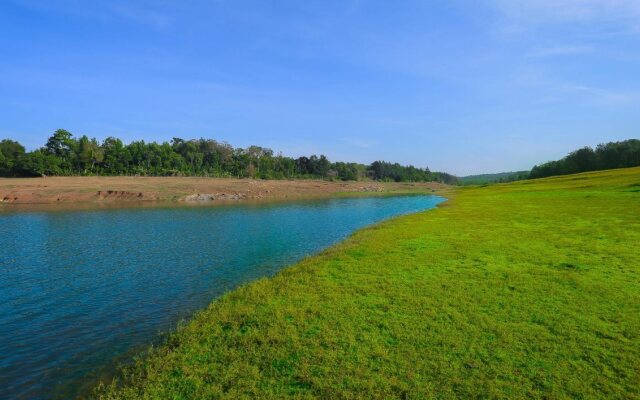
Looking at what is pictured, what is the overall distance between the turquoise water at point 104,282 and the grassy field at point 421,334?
2.08m

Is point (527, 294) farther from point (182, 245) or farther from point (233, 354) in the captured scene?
point (182, 245)

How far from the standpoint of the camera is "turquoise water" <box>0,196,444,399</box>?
10.1 metres

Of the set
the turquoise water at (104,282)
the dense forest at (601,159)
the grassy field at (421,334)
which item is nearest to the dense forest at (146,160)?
the turquoise water at (104,282)

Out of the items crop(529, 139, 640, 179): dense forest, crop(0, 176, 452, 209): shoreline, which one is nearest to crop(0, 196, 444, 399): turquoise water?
crop(0, 176, 452, 209): shoreline

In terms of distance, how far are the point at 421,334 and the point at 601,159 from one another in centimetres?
14971

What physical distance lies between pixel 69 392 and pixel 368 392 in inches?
270

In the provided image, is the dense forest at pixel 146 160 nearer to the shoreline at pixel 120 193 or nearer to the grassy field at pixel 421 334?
the shoreline at pixel 120 193

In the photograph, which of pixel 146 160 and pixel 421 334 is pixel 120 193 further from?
pixel 421 334

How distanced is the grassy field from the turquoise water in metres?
2.08

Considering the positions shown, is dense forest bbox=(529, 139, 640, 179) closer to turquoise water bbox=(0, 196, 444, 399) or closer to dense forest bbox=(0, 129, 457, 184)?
dense forest bbox=(0, 129, 457, 184)

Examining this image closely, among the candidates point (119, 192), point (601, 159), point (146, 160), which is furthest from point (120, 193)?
point (601, 159)

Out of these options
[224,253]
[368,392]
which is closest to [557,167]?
[224,253]

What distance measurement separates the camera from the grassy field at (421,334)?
7297 mm

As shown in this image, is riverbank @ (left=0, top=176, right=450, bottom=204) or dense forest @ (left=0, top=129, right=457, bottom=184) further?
dense forest @ (left=0, top=129, right=457, bottom=184)
